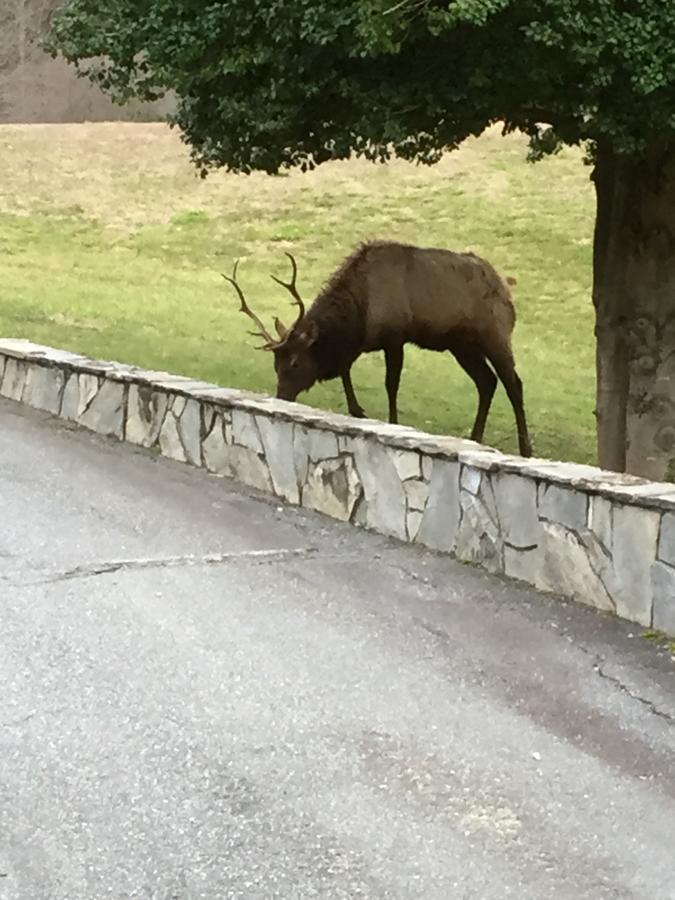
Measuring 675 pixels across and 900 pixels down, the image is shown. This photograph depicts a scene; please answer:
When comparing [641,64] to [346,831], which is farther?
[641,64]

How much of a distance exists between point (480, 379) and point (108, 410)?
3.93 meters

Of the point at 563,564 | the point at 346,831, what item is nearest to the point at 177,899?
the point at 346,831

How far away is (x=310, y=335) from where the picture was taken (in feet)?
38.2

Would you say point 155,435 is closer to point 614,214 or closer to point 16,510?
point 16,510

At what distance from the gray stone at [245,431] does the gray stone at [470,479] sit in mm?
1855

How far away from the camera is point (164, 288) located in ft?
69.7

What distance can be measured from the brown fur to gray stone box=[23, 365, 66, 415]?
66.8 inches

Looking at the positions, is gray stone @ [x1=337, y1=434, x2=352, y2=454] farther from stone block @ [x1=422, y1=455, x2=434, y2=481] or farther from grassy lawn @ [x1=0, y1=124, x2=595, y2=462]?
grassy lawn @ [x1=0, y1=124, x2=595, y2=462]

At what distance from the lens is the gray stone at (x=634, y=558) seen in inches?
235

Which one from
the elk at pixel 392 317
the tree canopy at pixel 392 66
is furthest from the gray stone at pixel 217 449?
the elk at pixel 392 317

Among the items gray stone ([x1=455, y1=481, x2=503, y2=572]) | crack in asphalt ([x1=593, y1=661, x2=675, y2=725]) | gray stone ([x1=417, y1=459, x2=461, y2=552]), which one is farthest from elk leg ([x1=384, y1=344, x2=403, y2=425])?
crack in asphalt ([x1=593, y1=661, x2=675, y2=725])

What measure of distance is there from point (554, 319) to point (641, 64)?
41.5ft

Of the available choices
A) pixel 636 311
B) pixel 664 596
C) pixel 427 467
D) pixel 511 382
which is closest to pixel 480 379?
pixel 511 382

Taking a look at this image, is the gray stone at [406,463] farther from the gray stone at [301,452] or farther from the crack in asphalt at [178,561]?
the gray stone at [301,452]
